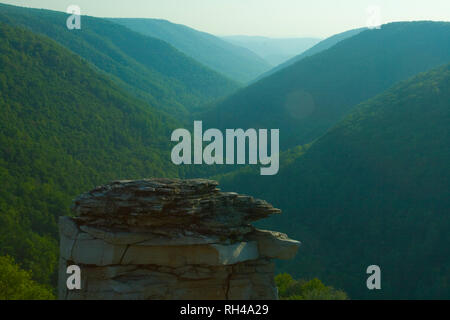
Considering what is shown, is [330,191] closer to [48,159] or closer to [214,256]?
[48,159]

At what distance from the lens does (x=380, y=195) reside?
2840 inches

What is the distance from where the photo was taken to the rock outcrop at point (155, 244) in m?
17.8

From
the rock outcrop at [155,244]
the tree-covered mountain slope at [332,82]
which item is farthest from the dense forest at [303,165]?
the rock outcrop at [155,244]

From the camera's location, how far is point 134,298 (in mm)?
17516

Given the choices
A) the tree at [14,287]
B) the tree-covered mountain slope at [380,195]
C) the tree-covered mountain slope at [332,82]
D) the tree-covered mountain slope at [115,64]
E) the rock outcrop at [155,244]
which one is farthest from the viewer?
the tree-covered mountain slope at [115,64]

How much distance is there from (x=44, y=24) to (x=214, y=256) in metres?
181

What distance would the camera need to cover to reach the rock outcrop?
17766 millimetres

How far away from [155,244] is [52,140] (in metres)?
70.2

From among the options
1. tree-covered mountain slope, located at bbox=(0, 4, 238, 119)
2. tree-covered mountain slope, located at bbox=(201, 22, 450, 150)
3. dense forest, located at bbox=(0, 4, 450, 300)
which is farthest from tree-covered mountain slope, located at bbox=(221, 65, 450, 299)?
tree-covered mountain slope, located at bbox=(0, 4, 238, 119)

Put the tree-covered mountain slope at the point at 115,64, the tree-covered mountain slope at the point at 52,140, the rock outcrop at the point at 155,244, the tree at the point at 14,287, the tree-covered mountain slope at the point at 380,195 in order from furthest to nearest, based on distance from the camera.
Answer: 1. the tree-covered mountain slope at the point at 115,64
2. the tree-covered mountain slope at the point at 380,195
3. the tree-covered mountain slope at the point at 52,140
4. the tree at the point at 14,287
5. the rock outcrop at the point at 155,244

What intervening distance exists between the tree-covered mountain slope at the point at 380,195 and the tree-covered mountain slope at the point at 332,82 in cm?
3032

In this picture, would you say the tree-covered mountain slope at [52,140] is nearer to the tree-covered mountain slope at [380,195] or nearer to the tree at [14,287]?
the tree at [14,287]

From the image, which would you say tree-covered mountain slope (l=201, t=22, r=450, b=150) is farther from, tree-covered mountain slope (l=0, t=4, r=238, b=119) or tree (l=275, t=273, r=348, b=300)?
tree (l=275, t=273, r=348, b=300)

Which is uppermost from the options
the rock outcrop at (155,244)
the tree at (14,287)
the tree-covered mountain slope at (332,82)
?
the tree-covered mountain slope at (332,82)
